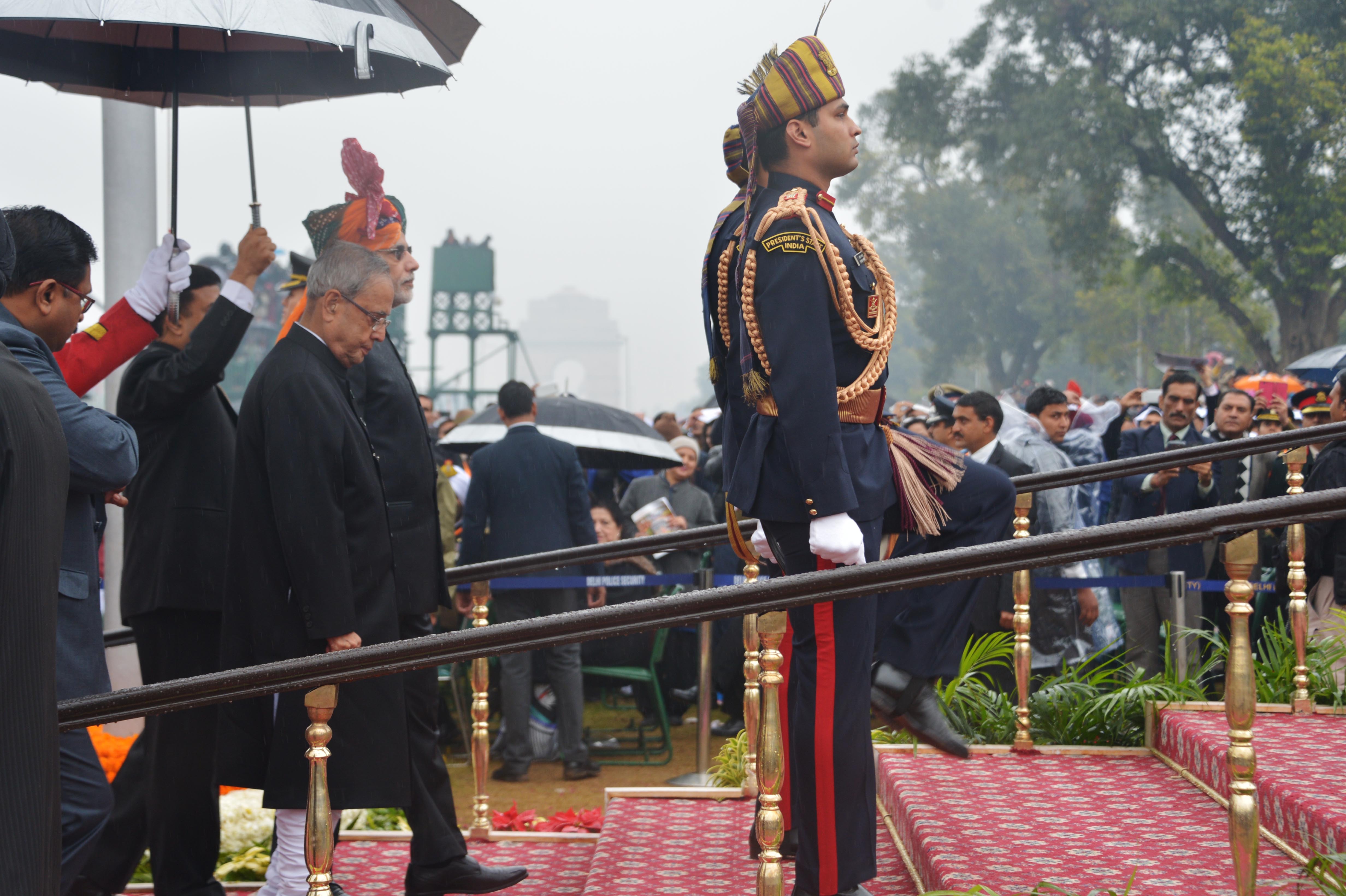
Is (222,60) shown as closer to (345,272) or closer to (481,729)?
(345,272)

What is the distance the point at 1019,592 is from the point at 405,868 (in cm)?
247

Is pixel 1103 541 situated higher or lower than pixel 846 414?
lower

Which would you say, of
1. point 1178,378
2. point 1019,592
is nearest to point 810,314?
point 1019,592

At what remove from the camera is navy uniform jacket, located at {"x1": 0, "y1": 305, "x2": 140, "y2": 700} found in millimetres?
3166

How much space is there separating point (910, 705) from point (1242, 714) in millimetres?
1297

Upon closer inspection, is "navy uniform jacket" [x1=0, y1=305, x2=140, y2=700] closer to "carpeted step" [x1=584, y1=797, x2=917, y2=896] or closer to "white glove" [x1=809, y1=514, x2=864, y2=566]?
"carpeted step" [x1=584, y1=797, x2=917, y2=896]

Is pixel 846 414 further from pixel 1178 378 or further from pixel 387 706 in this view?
pixel 1178 378

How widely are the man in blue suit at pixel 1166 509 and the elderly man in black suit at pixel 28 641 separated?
20.2ft

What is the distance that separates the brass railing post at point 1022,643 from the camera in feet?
15.9

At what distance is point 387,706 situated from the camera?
3.67 m

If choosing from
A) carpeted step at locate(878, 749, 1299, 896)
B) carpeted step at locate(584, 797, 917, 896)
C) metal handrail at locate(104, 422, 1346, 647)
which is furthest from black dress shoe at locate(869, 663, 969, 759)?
metal handrail at locate(104, 422, 1346, 647)

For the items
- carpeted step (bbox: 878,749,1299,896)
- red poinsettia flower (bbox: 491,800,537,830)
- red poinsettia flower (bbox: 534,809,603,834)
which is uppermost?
carpeted step (bbox: 878,749,1299,896)

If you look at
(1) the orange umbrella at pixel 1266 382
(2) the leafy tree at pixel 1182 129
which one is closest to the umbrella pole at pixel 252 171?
(1) the orange umbrella at pixel 1266 382

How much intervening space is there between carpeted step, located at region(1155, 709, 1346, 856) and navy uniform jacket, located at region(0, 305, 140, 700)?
308 centimetres
